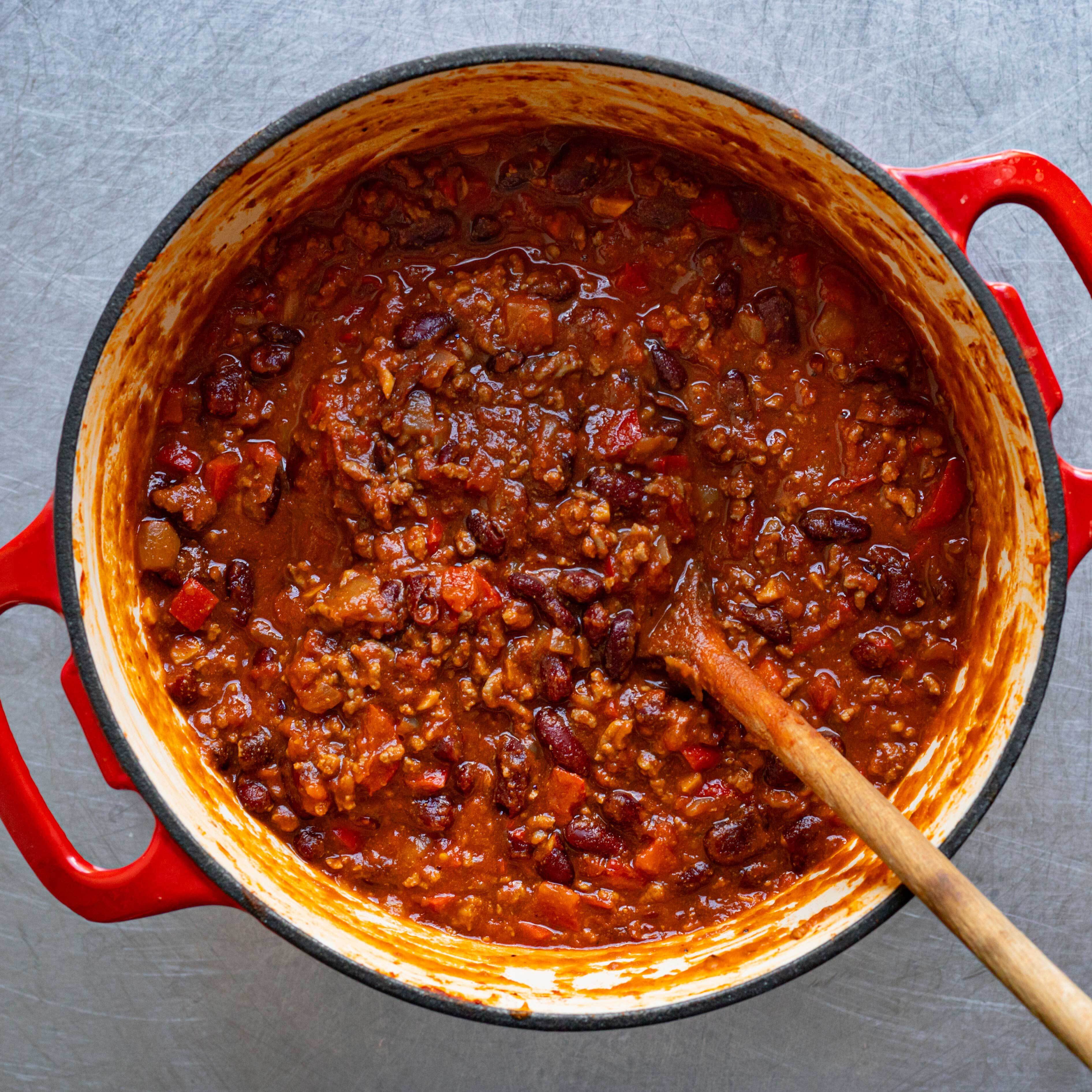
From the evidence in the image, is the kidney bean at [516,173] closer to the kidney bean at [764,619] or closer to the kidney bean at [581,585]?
the kidney bean at [581,585]

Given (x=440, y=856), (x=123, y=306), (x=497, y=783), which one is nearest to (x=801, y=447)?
(x=497, y=783)

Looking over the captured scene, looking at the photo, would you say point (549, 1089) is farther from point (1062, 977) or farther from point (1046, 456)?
point (1046, 456)

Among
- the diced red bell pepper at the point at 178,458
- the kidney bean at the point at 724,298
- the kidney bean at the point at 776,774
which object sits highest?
the kidney bean at the point at 724,298

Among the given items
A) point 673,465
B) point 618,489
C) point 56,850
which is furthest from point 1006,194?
point 56,850

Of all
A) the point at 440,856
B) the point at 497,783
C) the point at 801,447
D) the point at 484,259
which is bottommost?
the point at 440,856

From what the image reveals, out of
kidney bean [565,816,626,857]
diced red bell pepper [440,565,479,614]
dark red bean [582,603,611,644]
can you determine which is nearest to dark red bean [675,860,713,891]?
kidney bean [565,816,626,857]

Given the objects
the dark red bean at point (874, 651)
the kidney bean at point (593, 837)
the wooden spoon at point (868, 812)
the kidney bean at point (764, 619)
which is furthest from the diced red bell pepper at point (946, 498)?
the kidney bean at point (593, 837)
